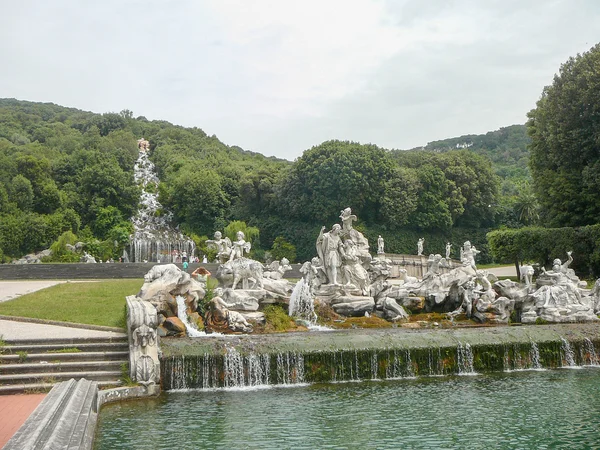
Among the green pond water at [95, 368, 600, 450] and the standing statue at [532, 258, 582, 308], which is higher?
→ the standing statue at [532, 258, 582, 308]

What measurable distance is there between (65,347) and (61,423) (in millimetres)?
6453

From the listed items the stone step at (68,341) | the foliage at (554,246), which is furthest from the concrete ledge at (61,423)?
the foliage at (554,246)

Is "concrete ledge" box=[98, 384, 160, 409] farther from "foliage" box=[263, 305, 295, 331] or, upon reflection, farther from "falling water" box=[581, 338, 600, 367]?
"falling water" box=[581, 338, 600, 367]

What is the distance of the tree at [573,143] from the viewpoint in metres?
33.7

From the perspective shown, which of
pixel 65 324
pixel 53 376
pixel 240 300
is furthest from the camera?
pixel 240 300

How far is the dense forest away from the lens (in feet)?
188

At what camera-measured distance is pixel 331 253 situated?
21.8 m

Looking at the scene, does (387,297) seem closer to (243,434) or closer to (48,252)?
(243,434)

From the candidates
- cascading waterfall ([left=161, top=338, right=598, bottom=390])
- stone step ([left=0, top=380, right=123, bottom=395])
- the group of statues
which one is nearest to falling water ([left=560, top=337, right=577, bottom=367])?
cascading waterfall ([left=161, top=338, right=598, bottom=390])

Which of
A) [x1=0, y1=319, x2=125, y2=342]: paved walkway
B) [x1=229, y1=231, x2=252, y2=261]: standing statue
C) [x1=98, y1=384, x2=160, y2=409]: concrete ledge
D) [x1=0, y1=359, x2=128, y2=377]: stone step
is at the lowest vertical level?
[x1=98, y1=384, x2=160, y2=409]: concrete ledge

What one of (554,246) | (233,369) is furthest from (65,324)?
(554,246)

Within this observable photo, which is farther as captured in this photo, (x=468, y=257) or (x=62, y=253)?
(x=62, y=253)

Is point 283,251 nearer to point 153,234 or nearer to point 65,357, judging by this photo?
point 153,234

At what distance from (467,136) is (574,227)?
13619cm
